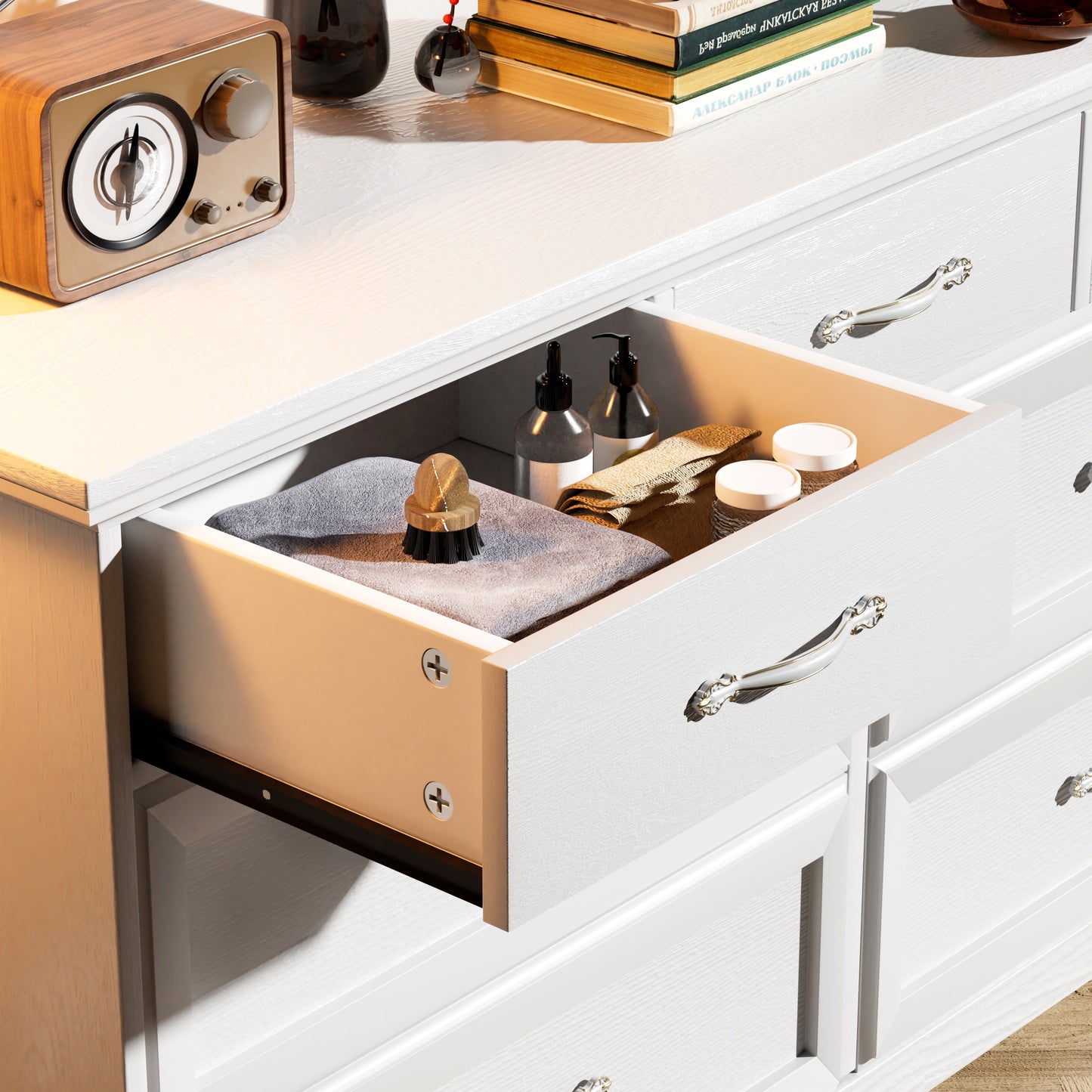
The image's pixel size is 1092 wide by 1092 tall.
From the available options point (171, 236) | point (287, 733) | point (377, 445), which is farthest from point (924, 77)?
point (287, 733)

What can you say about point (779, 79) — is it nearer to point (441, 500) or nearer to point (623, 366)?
point (623, 366)

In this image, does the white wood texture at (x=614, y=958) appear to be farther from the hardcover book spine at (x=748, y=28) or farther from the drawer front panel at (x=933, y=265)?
the hardcover book spine at (x=748, y=28)

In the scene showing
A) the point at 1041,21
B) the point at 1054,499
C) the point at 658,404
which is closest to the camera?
the point at 658,404

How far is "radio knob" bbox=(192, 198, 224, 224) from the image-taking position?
3.35 ft

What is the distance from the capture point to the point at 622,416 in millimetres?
1081

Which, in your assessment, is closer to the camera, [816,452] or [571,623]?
[571,623]

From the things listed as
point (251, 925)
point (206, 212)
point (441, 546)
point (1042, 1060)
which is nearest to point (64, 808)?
point (251, 925)

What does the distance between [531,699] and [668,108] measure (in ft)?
1.93

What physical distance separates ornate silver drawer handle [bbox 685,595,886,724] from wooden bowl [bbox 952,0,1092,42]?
2.09 feet

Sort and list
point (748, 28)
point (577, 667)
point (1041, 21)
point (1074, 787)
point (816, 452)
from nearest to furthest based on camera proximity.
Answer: point (577, 667)
point (816, 452)
point (748, 28)
point (1041, 21)
point (1074, 787)

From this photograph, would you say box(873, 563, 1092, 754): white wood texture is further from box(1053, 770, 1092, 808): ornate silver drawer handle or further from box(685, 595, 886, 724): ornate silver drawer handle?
box(685, 595, 886, 724): ornate silver drawer handle

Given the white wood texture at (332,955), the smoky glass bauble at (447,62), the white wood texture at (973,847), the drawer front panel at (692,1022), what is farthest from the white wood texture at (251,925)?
the smoky glass bauble at (447,62)

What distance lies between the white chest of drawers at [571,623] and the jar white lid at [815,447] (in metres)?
0.02

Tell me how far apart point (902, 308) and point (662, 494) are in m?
0.32
